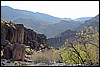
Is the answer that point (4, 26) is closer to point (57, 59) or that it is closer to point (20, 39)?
point (20, 39)

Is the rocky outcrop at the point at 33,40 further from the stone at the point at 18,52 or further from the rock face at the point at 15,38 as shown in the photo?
the stone at the point at 18,52

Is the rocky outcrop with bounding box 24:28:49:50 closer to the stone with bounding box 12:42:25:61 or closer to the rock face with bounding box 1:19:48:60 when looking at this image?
the rock face with bounding box 1:19:48:60

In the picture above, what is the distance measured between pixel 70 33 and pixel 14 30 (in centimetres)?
9655

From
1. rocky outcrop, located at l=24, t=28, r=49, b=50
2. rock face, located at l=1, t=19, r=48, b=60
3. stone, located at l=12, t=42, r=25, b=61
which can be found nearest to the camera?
stone, located at l=12, t=42, r=25, b=61

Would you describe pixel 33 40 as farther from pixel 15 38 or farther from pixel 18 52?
pixel 18 52

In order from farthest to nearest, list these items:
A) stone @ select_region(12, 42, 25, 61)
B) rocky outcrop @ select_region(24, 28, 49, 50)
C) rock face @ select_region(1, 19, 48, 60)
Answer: rocky outcrop @ select_region(24, 28, 49, 50) → rock face @ select_region(1, 19, 48, 60) → stone @ select_region(12, 42, 25, 61)

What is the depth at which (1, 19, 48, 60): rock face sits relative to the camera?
54969 mm

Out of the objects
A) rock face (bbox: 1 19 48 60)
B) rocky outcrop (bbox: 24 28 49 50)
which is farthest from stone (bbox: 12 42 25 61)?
rocky outcrop (bbox: 24 28 49 50)

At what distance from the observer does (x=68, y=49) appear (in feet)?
133

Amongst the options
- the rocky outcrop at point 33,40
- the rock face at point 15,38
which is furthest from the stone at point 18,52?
the rocky outcrop at point 33,40

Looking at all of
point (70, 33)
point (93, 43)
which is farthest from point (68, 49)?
point (70, 33)

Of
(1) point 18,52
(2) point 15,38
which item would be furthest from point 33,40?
(1) point 18,52

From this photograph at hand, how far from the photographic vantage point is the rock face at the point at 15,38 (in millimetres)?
54969

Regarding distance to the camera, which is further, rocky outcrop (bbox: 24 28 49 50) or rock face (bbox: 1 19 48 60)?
rocky outcrop (bbox: 24 28 49 50)
